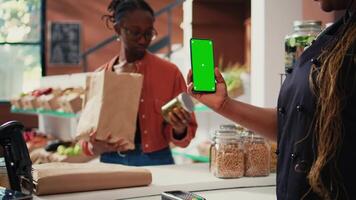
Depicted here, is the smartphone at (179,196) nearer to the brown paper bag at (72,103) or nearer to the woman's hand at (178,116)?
the woman's hand at (178,116)

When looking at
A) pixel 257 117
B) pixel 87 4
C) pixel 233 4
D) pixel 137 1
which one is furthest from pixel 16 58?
pixel 257 117

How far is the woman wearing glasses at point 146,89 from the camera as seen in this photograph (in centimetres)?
242

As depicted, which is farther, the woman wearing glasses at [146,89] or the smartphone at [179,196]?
the woman wearing glasses at [146,89]

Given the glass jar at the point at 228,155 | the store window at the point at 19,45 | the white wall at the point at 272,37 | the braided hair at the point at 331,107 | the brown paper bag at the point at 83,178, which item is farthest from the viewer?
the store window at the point at 19,45

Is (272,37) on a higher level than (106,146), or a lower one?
higher

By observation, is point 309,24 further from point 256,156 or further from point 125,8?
point 125,8

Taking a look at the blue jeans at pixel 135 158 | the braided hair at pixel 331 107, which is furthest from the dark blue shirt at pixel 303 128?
the blue jeans at pixel 135 158

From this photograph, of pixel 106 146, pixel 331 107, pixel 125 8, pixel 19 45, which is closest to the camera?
pixel 331 107

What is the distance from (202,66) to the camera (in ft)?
5.13

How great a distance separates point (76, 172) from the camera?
1.55 meters

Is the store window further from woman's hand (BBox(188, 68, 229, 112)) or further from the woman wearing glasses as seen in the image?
woman's hand (BBox(188, 68, 229, 112))

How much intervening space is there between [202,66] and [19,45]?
7180 mm

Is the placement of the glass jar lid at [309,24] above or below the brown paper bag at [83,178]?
above

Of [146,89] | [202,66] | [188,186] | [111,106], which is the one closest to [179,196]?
[188,186]
